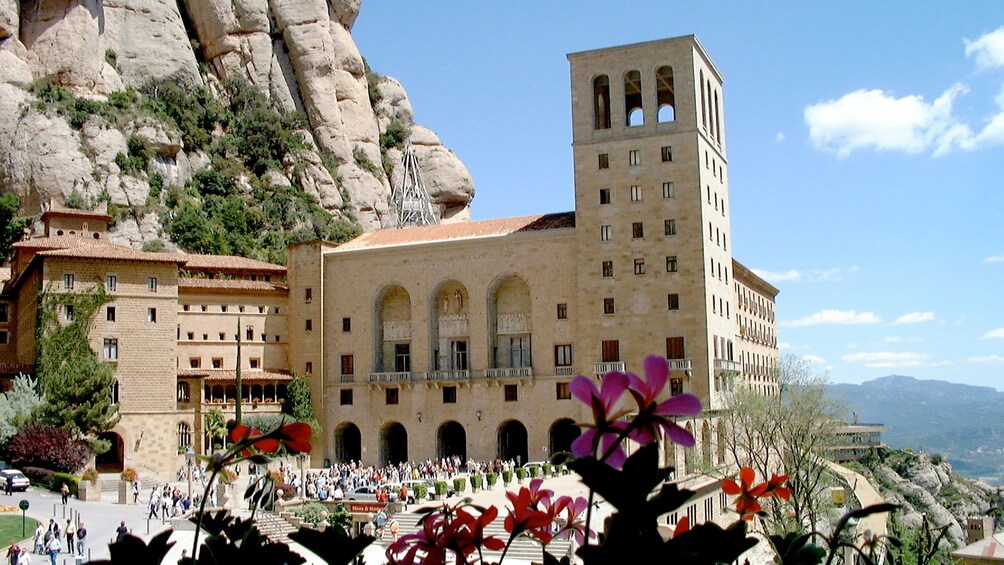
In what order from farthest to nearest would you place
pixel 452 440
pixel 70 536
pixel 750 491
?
pixel 452 440, pixel 70 536, pixel 750 491

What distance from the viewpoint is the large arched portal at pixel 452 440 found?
5300cm

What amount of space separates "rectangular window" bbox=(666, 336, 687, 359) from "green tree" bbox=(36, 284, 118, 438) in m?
24.4

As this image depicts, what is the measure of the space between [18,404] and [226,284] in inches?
544

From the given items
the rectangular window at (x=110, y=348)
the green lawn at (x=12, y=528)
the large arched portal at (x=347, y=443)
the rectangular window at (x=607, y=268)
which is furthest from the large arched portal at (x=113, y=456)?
the rectangular window at (x=607, y=268)

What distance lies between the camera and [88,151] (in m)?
68.9

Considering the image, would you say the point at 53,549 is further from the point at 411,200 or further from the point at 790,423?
the point at 411,200

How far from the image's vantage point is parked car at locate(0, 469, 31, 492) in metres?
37.1

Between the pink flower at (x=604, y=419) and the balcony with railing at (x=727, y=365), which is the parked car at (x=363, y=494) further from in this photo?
the pink flower at (x=604, y=419)

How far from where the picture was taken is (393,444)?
5541 cm

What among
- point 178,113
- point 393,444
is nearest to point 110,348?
point 393,444

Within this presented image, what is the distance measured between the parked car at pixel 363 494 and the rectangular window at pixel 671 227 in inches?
704

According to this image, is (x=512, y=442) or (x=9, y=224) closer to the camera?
(x=512, y=442)

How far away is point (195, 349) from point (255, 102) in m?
38.4

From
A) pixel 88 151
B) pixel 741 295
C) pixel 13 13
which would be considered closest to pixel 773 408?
pixel 741 295
